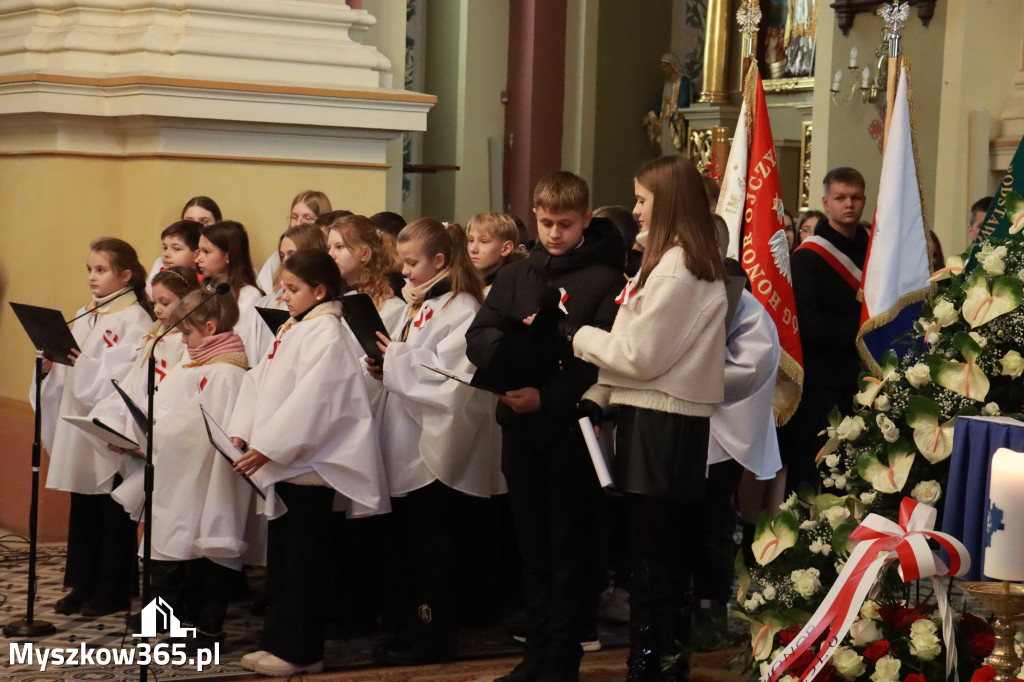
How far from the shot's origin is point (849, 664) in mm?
3664

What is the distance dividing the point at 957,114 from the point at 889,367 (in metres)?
6.76

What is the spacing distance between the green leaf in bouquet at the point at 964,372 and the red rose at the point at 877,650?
0.62m

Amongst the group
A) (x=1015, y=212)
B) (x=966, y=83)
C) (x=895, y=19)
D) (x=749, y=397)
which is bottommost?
(x=749, y=397)

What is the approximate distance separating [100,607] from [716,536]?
237 cm

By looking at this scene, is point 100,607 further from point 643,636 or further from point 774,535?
point 774,535

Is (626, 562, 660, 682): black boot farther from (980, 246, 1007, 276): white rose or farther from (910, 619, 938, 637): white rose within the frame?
(980, 246, 1007, 276): white rose

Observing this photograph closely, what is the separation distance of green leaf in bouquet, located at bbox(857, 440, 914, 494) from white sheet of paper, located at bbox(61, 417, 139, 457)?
2.42 m

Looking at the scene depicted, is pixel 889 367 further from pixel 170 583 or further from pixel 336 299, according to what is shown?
pixel 170 583

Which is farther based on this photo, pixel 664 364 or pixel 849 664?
pixel 664 364

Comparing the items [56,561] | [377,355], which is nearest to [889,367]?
[377,355]

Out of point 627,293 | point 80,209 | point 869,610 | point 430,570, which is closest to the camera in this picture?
point 869,610

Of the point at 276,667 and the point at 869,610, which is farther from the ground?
the point at 869,610

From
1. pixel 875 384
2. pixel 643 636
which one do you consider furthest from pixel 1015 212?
pixel 643 636

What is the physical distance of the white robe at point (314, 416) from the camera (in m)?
5.00
